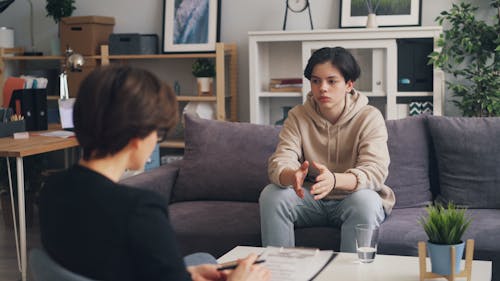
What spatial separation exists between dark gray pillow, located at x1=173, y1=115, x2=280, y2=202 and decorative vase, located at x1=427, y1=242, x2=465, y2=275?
1.38 meters

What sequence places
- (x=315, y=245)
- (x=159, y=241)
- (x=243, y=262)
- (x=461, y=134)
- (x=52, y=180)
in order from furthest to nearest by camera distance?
(x=461, y=134) < (x=315, y=245) < (x=243, y=262) < (x=52, y=180) < (x=159, y=241)

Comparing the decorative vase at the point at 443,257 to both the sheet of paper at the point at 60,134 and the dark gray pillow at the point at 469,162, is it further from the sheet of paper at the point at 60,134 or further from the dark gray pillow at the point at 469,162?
the sheet of paper at the point at 60,134

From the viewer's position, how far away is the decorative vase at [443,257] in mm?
2037

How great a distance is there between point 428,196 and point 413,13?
1.84 metres

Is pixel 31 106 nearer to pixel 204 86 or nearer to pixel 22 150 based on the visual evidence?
pixel 22 150

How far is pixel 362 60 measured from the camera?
468 centimetres

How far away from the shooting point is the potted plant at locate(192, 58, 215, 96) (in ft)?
17.1

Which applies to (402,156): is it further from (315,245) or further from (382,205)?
(315,245)

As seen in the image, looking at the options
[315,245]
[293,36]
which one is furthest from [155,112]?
[293,36]

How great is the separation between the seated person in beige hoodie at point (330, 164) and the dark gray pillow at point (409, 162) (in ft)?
0.68

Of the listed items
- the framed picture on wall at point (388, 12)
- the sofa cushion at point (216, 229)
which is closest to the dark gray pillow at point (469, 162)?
the sofa cushion at point (216, 229)

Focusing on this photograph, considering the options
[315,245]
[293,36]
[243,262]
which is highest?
[293,36]

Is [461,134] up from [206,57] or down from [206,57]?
down

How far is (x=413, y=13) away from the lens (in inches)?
187
